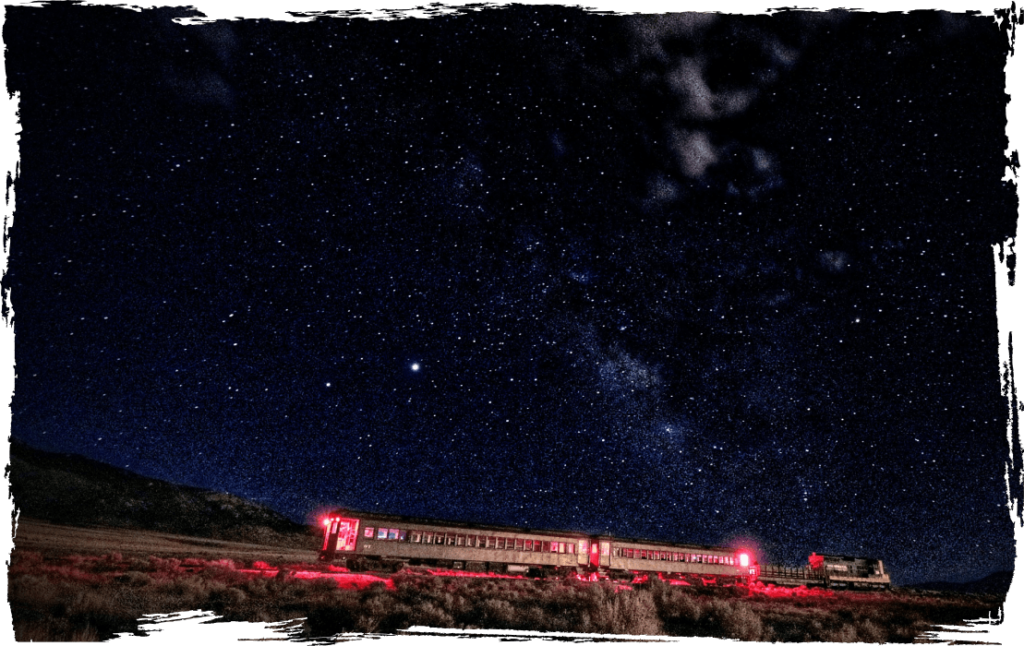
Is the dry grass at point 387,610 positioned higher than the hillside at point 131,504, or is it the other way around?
the dry grass at point 387,610

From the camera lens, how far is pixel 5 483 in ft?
9.27

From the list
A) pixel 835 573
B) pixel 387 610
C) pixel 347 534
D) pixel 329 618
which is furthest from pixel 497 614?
pixel 835 573

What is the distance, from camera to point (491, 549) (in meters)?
28.3

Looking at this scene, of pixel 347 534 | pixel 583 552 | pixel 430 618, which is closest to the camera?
pixel 430 618

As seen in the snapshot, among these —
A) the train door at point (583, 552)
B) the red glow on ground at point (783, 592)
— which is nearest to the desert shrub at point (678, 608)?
the red glow on ground at point (783, 592)

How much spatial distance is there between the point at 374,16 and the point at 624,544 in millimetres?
37573

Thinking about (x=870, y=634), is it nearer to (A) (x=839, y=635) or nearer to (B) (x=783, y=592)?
(A) (x=839, y=635)

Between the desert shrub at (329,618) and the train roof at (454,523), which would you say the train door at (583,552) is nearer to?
the train roof at (454,523)

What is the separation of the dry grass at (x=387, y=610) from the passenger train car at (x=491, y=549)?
10.2 m

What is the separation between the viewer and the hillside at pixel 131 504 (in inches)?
2527

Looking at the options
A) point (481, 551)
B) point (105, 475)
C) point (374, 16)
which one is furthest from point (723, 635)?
point (105, 475)

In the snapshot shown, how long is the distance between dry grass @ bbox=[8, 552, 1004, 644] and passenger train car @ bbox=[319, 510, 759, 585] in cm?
1019

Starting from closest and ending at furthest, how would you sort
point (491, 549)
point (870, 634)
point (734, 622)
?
point (870, 634) → point (734, 622) → point (491, 549)

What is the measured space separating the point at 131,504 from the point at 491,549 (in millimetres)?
79731
